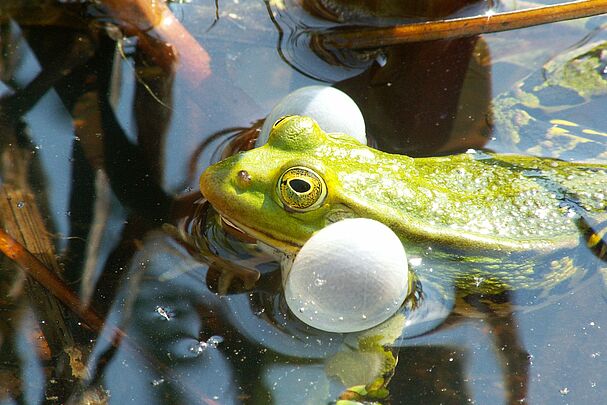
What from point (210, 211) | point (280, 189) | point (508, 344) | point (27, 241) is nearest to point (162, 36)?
point (210, 211)

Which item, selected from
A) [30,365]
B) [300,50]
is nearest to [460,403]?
[30,365]

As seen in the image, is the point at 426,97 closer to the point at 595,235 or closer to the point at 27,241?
the point at 595,235

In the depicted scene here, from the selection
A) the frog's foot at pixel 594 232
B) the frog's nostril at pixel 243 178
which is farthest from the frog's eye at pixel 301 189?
the frog's foot at pixel 594 232

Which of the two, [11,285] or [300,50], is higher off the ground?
[300,50]

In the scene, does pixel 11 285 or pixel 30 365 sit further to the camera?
pixel 11 285

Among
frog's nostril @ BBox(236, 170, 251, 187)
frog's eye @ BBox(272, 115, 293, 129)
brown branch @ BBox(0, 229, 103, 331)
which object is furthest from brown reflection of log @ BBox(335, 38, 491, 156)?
brown branch @ BBox(0, 229, 103, 331)

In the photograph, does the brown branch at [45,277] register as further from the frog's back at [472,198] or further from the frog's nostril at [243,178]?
the frog's back at [472,198]

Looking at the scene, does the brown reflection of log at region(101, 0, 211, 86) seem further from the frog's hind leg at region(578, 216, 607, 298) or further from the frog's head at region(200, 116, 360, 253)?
the frog's hind leg at region(578, 216, 607, 298)

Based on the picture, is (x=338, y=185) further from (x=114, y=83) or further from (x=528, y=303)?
(x=114, y=83)
